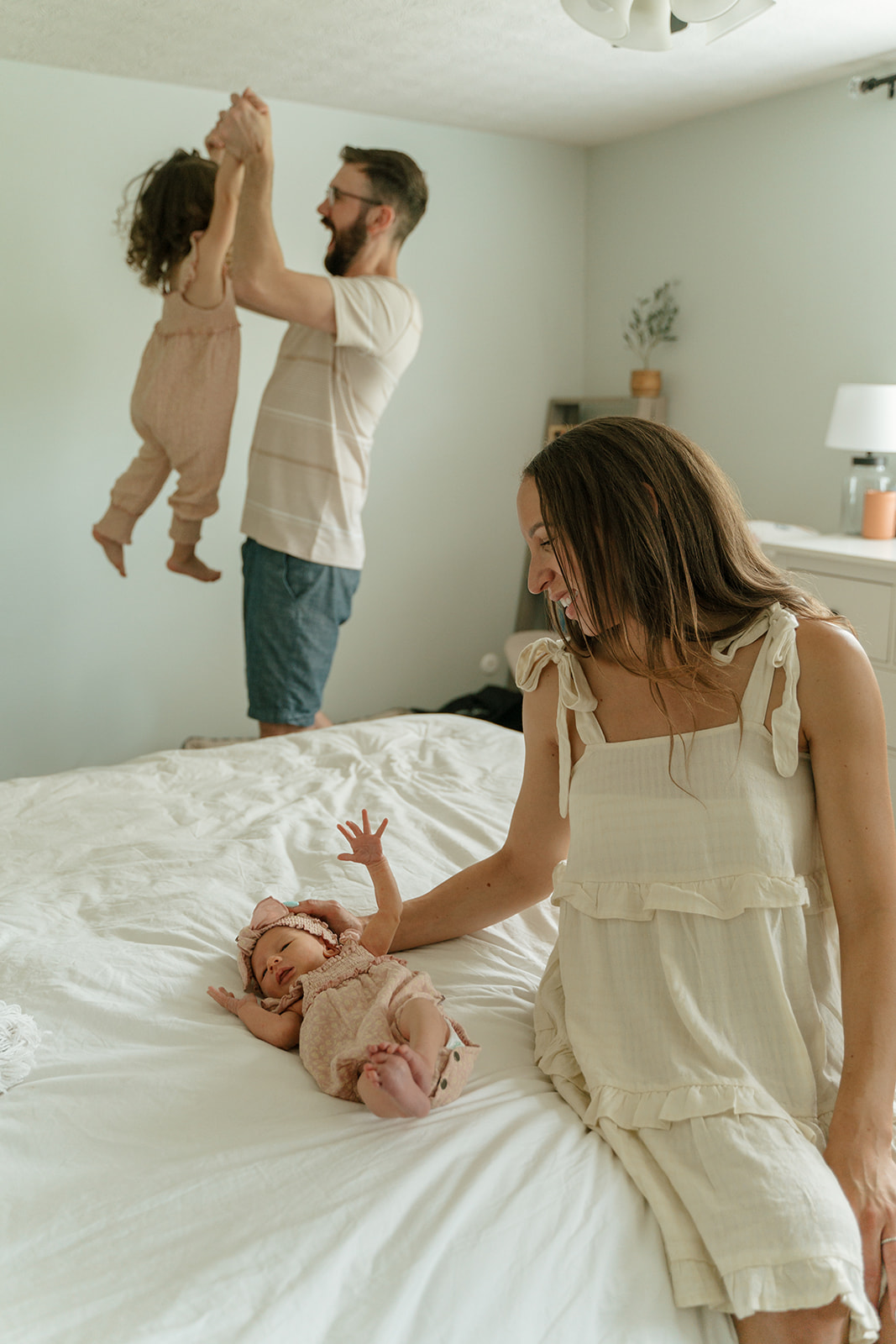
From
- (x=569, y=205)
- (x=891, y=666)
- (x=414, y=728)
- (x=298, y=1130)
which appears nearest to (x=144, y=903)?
(x=298, y=1130)

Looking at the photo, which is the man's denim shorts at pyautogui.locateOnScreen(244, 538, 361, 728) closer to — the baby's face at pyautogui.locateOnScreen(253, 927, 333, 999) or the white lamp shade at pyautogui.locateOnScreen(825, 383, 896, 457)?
the white lamp shade at pyautogui.locateOnScreen(825, 383, 896, 457)

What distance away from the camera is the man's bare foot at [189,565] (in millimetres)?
3014

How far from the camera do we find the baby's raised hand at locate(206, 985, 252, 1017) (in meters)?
1.11

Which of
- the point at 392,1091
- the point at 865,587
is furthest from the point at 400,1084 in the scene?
the point at 865,587

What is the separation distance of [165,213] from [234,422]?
1.92ft

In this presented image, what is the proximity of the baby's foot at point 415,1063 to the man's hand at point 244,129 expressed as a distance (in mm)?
2248

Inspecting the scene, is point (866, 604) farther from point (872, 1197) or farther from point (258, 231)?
point (872, 1197)

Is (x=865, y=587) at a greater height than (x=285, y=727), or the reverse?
(x=865, y=587)

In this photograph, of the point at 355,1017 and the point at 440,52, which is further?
the point at 440,52

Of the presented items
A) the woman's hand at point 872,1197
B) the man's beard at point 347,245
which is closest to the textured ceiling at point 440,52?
the man's beard at point 347,245

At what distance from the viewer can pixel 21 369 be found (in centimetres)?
275

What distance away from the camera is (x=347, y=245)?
9.31 ft

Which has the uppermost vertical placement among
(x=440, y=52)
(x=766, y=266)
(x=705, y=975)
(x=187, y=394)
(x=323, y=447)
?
(x=440, y=52)

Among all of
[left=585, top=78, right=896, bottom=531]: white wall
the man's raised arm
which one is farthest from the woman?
[left=585, top=78, right=896, bottom=531]: white wall
